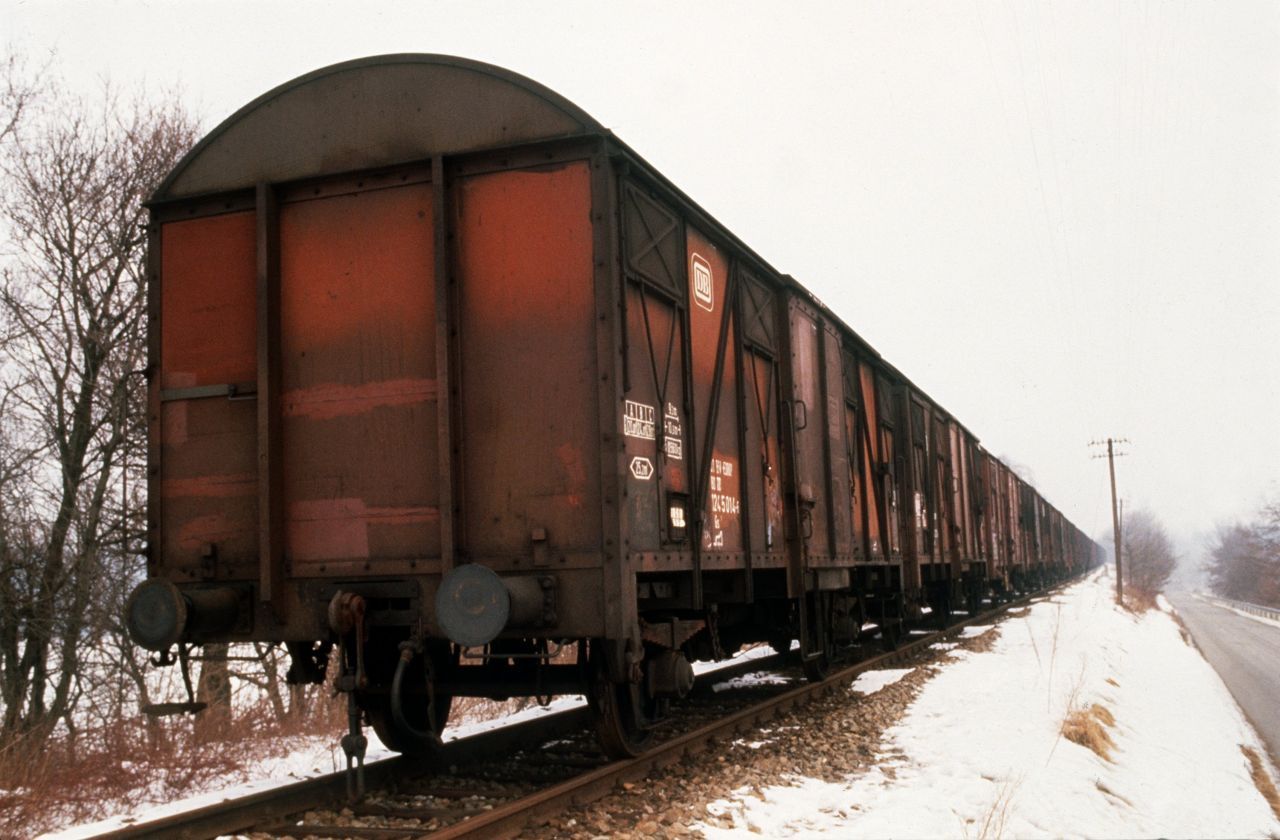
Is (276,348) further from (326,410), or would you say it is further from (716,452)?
(716,452)

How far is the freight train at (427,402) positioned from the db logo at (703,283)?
209 mm

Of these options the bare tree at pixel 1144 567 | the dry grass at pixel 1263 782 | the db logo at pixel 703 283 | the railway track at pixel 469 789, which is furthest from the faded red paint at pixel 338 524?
the bare tree at pixel 1144 567

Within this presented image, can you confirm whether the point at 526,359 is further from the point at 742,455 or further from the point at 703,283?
the point at 742,455

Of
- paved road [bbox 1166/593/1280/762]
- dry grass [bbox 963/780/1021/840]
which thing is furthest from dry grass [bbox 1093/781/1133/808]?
paved road [bbox 1166/593/1280/762]

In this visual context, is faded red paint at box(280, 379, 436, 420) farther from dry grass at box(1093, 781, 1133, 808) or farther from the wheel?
dry grass at box(1093, 781, 1133, 808)

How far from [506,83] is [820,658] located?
7.12 metres

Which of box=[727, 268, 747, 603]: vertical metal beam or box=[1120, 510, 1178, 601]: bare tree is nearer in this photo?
box=[727, 268, 747, 603]: vertical metal beam

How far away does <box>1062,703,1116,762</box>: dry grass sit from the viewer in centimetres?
797

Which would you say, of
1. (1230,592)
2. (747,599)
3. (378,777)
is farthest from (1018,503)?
(1230,592)

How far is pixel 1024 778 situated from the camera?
20.9ft

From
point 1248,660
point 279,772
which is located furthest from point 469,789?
point 1248,660

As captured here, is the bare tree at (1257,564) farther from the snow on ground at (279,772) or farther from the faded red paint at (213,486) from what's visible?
Result: the faded red paint at (213,486)

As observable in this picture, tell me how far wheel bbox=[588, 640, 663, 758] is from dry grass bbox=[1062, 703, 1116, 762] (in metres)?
3.53

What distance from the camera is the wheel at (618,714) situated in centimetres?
618
